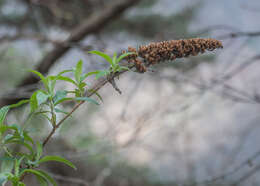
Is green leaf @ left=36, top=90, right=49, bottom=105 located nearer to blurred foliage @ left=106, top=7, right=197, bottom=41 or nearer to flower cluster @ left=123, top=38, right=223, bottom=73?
flower cluster @ left=123, top=38, right=223, bottom=73

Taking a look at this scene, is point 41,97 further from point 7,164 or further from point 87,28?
point 87,28

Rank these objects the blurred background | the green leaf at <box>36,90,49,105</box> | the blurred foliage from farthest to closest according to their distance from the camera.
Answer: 1. the blurred foliage
2. the blurred background
3. the green leaf at <box>36,90,49,105</box>

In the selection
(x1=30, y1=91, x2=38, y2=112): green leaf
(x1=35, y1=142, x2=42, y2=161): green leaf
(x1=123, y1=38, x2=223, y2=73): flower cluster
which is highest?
(x1=123, y1=38, x2=223, y2=73): flower cluster

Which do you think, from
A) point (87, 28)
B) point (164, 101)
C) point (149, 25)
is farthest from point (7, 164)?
point (149, 25)

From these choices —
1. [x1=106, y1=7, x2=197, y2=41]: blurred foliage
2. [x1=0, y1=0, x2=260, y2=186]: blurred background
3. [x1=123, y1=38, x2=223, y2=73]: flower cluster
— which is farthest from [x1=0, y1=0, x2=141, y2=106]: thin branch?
[x1=123, y1=38, x2=223, y2=73]: flower cluster

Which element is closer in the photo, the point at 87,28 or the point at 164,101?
the point at 87,28

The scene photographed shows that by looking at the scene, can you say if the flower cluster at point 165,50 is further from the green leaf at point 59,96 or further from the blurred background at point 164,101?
the blurred background at point 164,101

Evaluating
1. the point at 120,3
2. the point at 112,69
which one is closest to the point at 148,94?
the point at 120,3

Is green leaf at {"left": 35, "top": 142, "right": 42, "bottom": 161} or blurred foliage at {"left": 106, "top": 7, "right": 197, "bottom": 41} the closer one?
green leaf at {"left": 35, "top": 142, "right": 42, "bottom": 161}

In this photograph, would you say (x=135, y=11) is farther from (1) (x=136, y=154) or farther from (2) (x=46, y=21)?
(1) (x=136, y=154)
